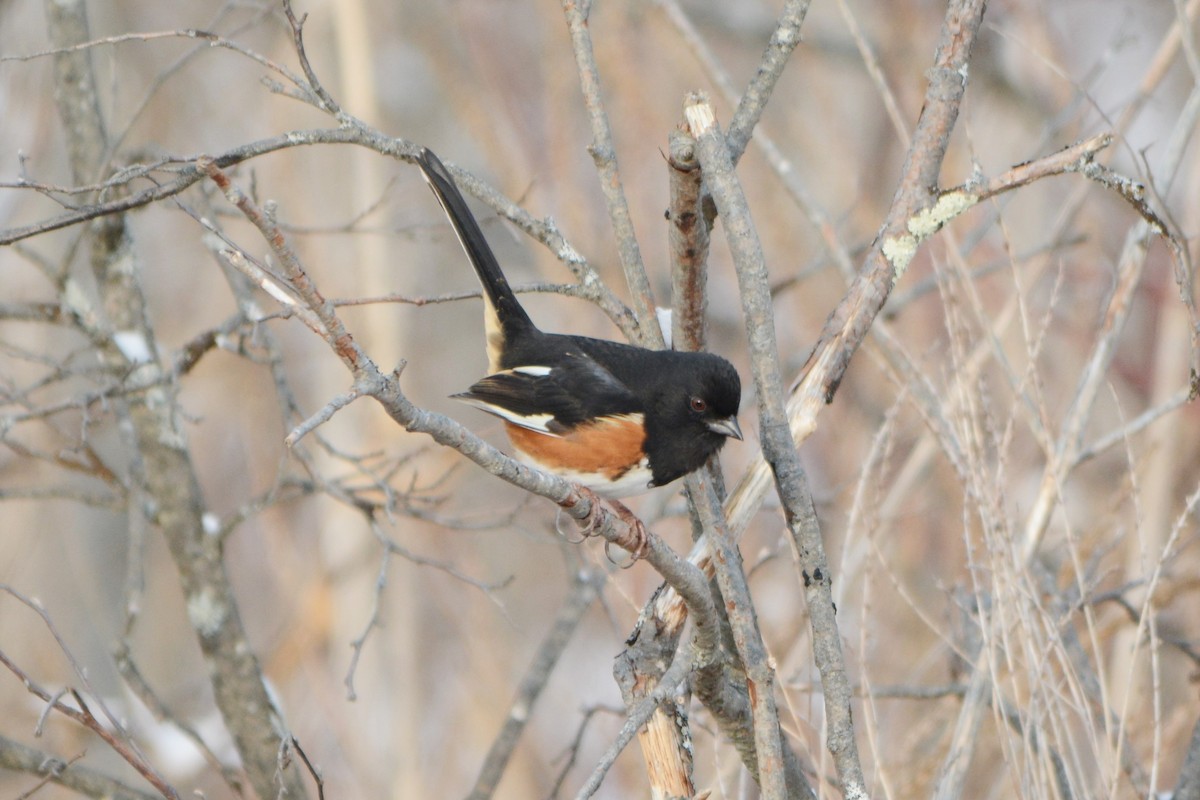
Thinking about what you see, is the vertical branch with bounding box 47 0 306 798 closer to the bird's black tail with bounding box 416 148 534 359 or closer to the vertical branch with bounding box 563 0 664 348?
the bird's black tail with bounding box 416 148 534 359

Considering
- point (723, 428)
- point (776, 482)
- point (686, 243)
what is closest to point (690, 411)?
point (723, 428)

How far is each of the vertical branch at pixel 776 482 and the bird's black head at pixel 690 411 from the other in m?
0.52

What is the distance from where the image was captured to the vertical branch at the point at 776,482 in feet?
5.89

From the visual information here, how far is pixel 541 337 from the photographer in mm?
3055

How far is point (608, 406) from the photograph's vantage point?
2740 mm

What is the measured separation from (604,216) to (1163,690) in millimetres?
3731

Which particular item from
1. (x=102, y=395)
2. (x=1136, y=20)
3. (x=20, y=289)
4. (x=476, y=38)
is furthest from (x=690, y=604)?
(x=1136, y=20)

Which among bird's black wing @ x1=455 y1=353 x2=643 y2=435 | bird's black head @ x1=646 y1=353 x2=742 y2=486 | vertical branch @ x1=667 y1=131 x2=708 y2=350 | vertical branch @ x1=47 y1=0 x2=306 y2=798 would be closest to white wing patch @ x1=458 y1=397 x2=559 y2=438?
bird's black wing @ x1=455 y1=353 x2=643 y2=435

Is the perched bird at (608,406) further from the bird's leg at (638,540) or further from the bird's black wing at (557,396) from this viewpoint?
the bird's leg at (638,540)

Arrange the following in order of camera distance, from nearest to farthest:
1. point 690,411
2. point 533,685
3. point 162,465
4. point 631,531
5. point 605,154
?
point 631,531 → point 605,154 → point 690,411 → point 162,465 → point 533,685

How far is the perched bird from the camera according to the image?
265 cm

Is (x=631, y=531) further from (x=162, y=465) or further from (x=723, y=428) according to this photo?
(x=162, y=465)

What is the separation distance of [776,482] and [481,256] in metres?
1.24

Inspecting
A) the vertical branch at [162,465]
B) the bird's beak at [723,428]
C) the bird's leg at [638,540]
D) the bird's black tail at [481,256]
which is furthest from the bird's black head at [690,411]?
the vertical branch at [162,465]
